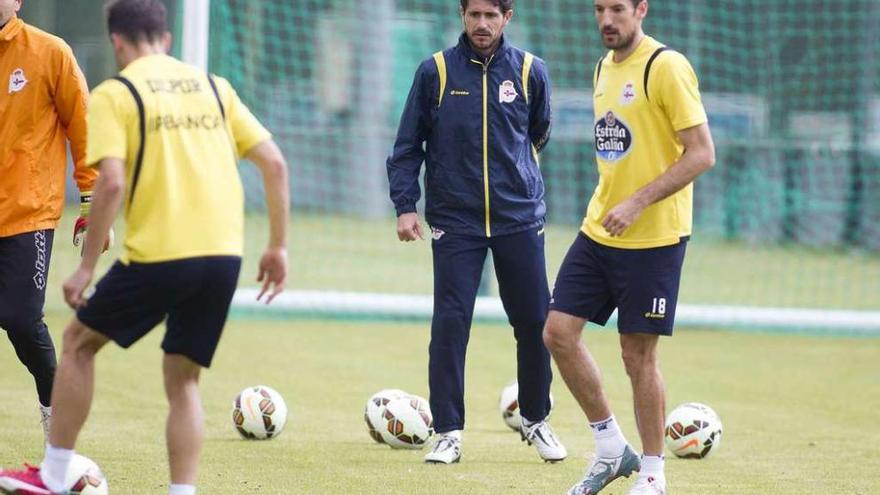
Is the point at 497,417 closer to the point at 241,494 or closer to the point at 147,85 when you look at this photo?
the point at 241,494

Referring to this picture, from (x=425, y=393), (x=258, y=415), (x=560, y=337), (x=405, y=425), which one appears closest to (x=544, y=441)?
(x=405, y=425)

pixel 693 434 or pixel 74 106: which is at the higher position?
pixel 74 106

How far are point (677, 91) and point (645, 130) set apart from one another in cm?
23

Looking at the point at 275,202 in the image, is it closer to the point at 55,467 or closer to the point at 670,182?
the point at 55,467

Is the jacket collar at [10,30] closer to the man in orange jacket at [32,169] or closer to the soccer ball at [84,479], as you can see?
the man in orange jacket at [32,169]

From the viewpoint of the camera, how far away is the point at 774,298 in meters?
14.6

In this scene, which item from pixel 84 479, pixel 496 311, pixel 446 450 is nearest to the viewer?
pixel 84 479

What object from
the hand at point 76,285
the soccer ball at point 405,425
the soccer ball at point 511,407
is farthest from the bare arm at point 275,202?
the soccer ball at point 511,407

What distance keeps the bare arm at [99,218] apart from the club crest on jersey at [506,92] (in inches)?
95.7

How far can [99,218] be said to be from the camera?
4.82 m

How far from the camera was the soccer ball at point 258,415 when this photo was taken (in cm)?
714

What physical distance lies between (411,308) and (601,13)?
6.29m

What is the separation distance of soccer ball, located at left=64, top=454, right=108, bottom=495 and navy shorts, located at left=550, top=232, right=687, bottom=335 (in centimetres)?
190

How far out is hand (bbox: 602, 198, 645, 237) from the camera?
557 cm
